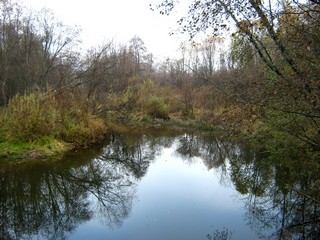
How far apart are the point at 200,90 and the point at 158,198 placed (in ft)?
59.0

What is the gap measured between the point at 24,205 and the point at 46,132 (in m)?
5.41

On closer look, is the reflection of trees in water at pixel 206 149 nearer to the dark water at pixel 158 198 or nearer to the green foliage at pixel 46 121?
the dark water at pixel 158 198

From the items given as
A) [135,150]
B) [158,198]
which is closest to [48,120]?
[135,150]

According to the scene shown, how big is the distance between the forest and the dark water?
1221 millimetres

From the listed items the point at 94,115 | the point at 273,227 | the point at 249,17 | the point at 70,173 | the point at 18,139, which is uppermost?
the point at 249,17

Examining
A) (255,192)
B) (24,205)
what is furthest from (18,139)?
(255,192)

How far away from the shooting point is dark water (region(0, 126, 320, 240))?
6.02 meters

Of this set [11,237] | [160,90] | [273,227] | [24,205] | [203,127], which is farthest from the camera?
[160,90]

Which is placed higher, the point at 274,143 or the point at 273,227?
the point at 274,143

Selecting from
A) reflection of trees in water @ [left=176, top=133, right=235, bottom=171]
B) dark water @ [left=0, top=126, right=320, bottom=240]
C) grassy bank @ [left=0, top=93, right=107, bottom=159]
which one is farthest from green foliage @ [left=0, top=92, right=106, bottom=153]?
reflection of trees in water @ [left=176, top=133, right=235, bottom=171]

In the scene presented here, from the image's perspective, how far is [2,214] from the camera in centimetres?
646

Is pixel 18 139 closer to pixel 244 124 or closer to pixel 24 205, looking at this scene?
pixel 24 205

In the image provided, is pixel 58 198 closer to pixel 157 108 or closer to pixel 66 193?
pixel 66 193

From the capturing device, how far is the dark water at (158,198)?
602cm
